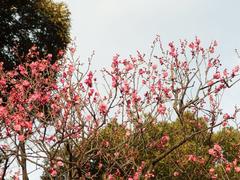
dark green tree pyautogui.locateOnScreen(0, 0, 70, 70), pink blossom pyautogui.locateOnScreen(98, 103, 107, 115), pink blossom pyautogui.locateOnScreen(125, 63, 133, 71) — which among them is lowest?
pink blossom pyautogui.locateOnScreen(98, 103, 107, 115)

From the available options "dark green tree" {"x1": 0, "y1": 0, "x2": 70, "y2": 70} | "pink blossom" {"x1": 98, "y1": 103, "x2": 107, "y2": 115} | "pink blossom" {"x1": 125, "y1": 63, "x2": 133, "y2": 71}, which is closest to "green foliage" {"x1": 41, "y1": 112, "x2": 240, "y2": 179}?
"pink blossom" {"x1": 125, "y1": 63, "x2": 133, "y2": 71}

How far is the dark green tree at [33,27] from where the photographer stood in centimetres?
1731

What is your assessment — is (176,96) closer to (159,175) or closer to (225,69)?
(225,69)

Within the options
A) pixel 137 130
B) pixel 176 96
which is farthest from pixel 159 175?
pixel 137 130

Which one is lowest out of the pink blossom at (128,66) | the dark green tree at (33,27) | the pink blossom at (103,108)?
the pink blossom at (103,108)

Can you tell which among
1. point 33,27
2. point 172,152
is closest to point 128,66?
point 172,152

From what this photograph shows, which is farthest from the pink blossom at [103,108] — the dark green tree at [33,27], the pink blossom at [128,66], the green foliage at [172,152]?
the dark green tree at [33,27]

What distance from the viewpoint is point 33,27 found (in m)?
17.9

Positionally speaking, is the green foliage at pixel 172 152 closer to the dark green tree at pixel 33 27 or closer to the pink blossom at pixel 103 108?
the pink blossom at pixel 103 108

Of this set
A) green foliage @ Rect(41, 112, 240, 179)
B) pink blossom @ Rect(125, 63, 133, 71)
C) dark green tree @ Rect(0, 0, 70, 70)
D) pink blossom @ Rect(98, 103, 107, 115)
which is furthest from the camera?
dark green tree @ Rect(0, 0, 70, 70)

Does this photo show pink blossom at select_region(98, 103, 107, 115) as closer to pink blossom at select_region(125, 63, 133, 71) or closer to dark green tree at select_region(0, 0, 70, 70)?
pink blossom at select_region(125, 63, 133, 71)

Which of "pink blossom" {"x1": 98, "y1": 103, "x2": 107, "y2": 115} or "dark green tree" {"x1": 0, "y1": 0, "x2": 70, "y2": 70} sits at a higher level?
"dark green tree" {"x1": 0, "y1": 0, "x2": 70, "y2": 70}

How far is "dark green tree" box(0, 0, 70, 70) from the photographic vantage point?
17312 millimetres

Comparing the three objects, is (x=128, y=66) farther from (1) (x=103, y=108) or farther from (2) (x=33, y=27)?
(2) (x=33, y=27)
